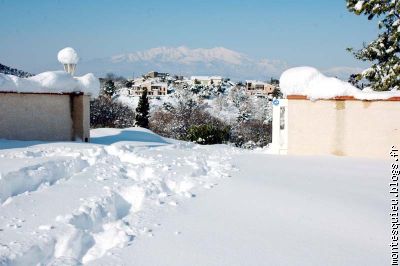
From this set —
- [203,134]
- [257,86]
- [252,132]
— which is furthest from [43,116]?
[257,86]

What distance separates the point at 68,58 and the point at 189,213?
34.1ft

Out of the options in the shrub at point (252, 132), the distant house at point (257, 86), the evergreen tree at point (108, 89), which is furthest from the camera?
the distant house at point (257, 86)

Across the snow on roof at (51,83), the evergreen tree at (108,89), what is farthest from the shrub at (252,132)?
the snow on roof at (51,83)

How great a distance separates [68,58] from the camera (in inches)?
506

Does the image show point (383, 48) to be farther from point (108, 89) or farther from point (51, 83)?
point (108, 89)

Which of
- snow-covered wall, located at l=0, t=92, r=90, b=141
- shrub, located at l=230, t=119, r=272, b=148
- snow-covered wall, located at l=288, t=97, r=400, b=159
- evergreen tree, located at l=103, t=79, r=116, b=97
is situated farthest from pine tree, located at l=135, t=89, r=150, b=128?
evergreen tree, located at l=103, t=79, r=116, b=97

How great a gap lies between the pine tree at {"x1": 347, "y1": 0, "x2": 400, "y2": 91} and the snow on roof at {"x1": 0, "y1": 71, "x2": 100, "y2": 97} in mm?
8043

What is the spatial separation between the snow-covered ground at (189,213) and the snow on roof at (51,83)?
423cm

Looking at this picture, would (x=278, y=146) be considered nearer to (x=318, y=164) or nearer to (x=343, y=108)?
(x=343, y=108)

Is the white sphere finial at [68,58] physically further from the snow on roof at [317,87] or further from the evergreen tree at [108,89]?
the evergreen tree at [108,89]

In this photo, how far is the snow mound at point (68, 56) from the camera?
12.8 metres

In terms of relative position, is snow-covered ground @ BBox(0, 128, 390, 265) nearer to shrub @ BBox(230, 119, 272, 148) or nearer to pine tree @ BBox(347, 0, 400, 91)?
pine tree @ BBox(347, 0, 400, 91)

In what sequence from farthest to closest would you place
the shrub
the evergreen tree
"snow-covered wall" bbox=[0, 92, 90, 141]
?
the evergreen tree < the shrub < "snow-covered wall" bbox=[0, 92, 90, 141]

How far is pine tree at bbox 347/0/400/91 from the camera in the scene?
439 inches
